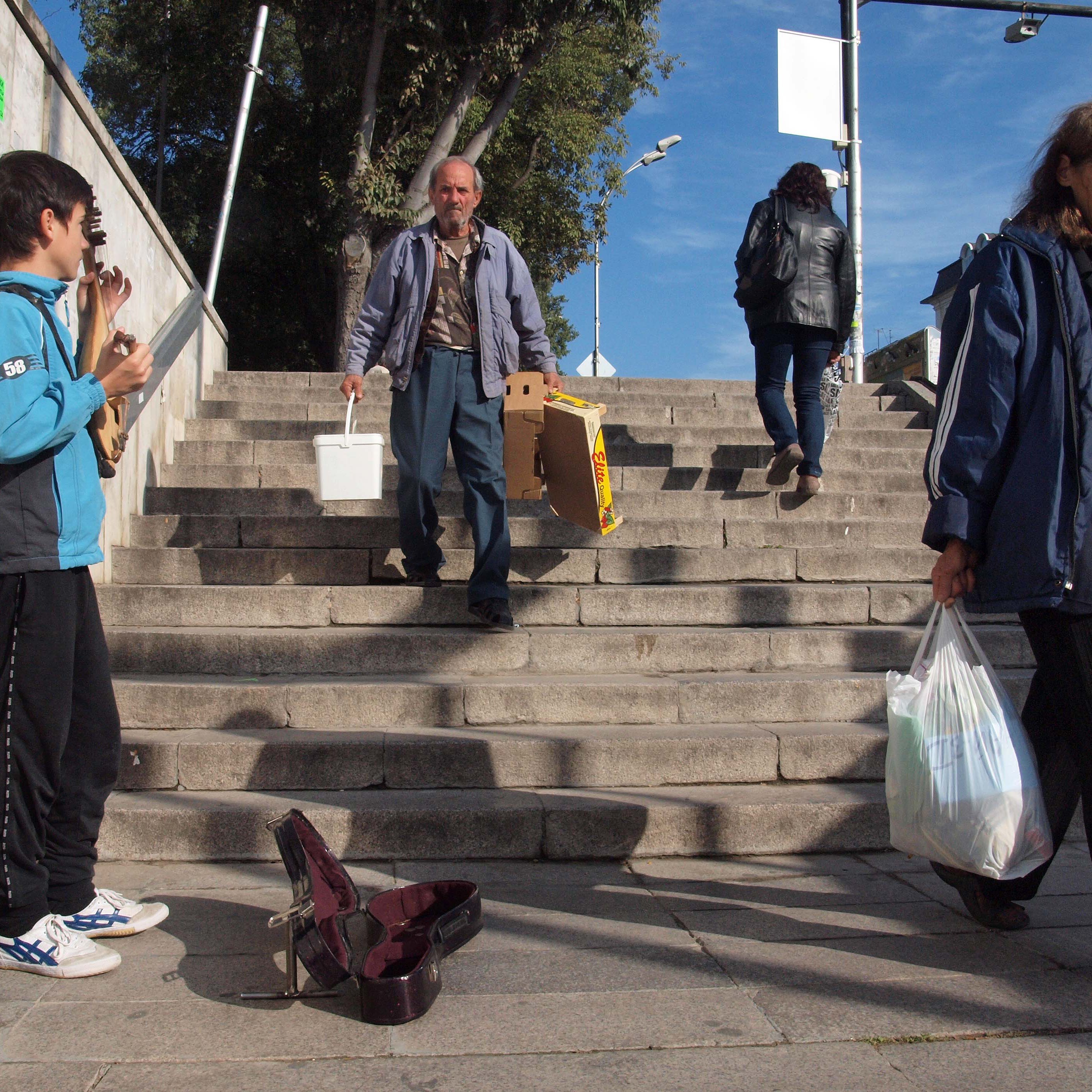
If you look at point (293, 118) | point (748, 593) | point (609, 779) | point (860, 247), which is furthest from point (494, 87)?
point (609, 779)

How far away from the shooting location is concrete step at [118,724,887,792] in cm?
373

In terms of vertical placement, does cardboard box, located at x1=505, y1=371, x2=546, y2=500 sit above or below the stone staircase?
above

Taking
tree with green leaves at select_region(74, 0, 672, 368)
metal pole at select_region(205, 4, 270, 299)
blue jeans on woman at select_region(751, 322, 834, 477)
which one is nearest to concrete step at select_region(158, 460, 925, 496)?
blue jeans on woman at select_region(751, 322, 834, 477)

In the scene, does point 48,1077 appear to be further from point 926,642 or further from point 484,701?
point 484,701

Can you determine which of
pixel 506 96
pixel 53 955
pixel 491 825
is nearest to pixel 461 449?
pixel 491 825

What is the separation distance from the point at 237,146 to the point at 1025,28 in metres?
8.41

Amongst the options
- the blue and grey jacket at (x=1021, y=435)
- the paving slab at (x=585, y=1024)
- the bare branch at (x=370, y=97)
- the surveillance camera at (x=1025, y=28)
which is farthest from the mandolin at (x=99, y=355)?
the bare branch at (x=370, y=97)

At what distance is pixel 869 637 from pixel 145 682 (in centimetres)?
310

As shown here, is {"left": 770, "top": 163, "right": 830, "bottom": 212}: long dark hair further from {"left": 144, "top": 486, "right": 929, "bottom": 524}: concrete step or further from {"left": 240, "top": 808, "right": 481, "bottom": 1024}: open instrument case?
{"left": 240, "top": 808, "right": 481, "bottom": 1024}: open instrument case

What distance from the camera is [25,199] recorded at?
99.1 inches

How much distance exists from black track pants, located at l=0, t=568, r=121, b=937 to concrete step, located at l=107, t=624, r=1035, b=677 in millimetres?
1766

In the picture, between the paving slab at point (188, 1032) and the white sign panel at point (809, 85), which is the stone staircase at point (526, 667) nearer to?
the paving slab at point (188, 1032)

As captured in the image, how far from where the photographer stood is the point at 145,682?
411cm

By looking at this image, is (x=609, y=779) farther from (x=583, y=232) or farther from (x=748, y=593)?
(x=583, y=232)
